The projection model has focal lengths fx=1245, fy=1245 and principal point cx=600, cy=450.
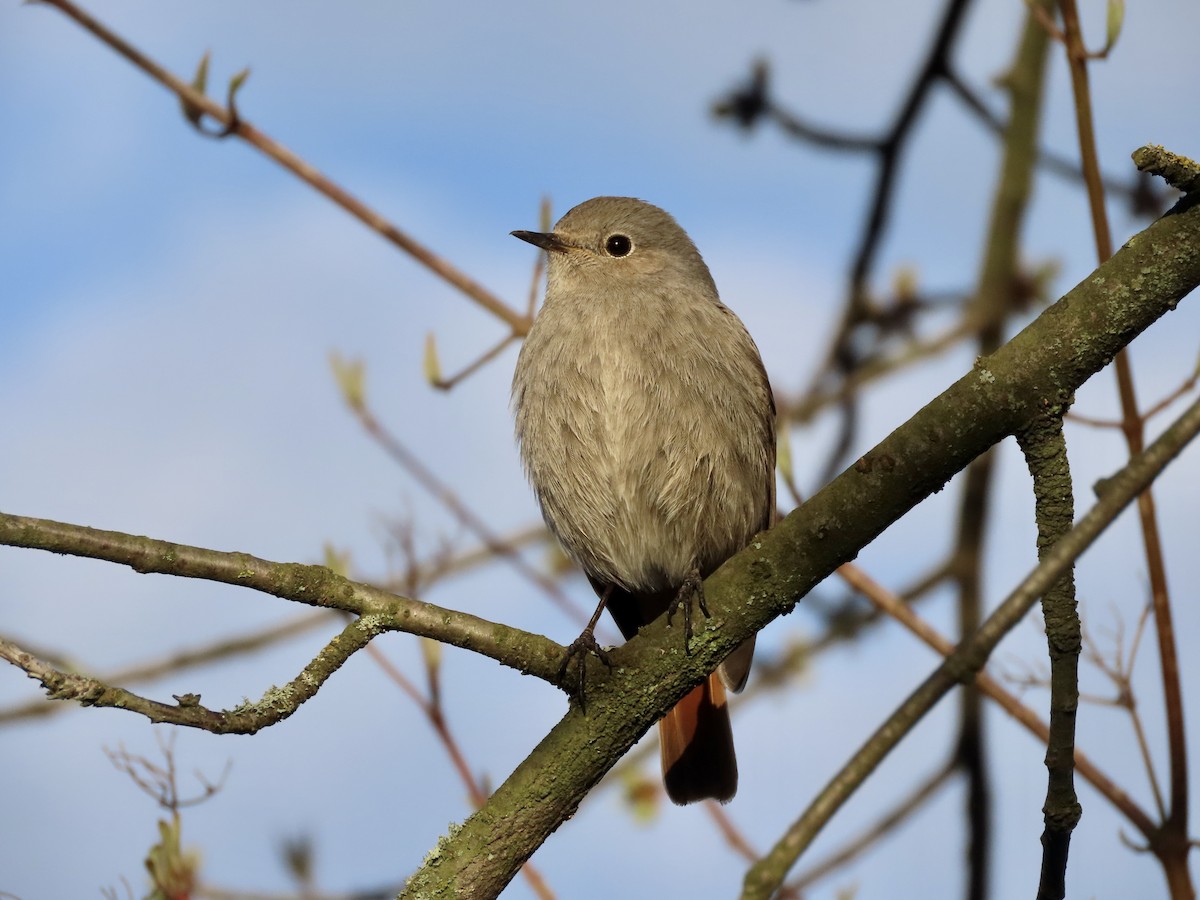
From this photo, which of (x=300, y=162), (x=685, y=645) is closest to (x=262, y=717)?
(x=685, y=645)

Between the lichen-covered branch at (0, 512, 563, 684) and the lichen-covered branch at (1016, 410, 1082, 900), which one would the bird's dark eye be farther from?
the lichen-covered branch at (1016, 410, 1082, 900)

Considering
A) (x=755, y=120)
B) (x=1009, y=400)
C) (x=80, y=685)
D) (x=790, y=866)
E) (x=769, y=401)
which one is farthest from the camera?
(x=755, y=120)

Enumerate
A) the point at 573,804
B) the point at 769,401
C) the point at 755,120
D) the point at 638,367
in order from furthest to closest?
the point at 755,120, the point at 769,401, the point at 638,367, the point at 573,804

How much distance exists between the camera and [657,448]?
4.67m

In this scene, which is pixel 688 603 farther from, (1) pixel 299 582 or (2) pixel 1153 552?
(2) pixel 1153 552

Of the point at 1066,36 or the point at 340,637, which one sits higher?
the point at 1066,36

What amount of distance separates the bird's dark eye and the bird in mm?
363

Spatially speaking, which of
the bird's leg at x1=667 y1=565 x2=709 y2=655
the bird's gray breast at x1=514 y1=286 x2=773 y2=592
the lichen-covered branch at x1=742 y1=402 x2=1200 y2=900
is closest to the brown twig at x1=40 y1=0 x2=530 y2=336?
the bird's gray breast at x1=514 y1=286 x2=773 y2=592

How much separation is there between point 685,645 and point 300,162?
2555mm

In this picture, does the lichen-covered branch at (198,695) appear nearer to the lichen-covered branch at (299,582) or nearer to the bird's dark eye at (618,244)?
the lichen-covered branch at (299,582)

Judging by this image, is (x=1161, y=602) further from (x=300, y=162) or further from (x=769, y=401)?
(x=300, y=162)

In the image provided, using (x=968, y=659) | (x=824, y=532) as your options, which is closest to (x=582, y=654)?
(x=824, y=532)

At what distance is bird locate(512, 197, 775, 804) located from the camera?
4688 mm

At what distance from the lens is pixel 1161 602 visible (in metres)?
3.55
